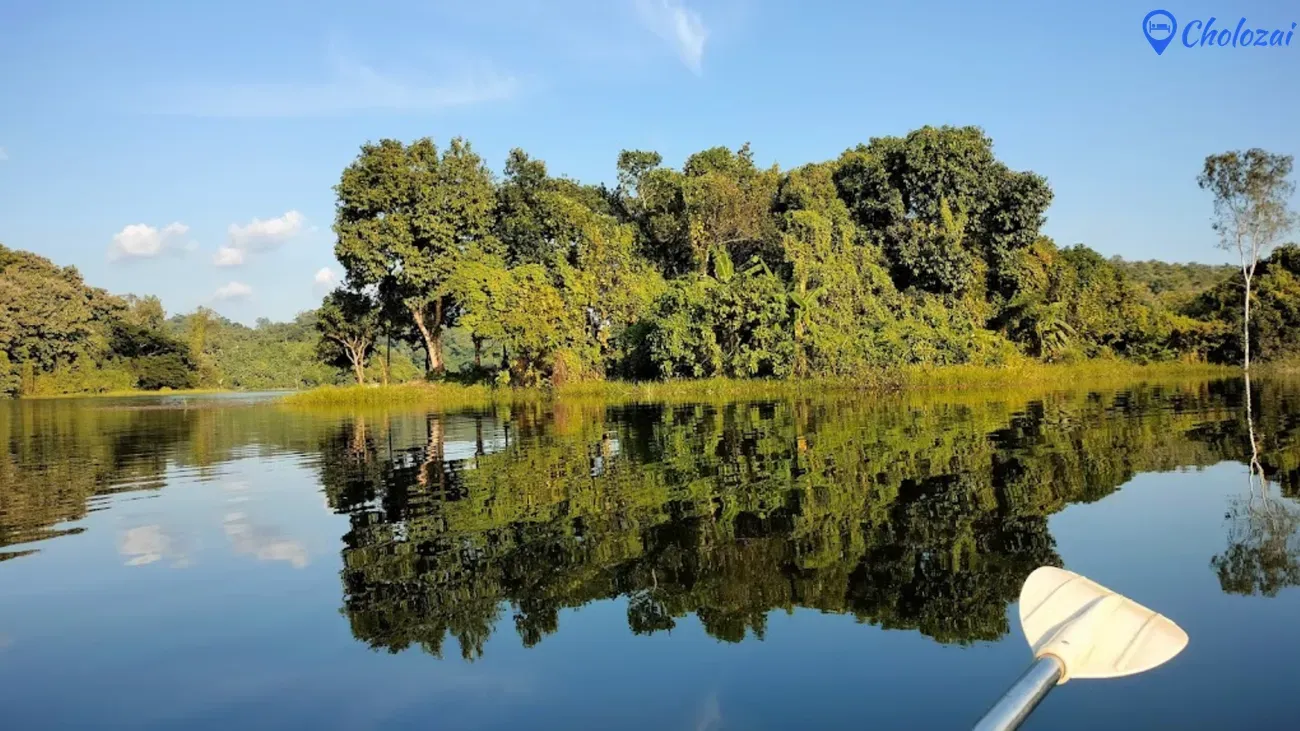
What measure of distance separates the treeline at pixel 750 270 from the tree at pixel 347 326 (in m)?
0.16

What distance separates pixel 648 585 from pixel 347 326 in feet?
145

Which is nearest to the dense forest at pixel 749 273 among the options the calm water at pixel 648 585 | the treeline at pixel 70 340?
the calm water at pixel 648 585

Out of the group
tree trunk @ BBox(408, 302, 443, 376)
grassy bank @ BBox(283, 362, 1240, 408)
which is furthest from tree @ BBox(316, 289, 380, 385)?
grassy bank @ BBox(283, 362, 1240, 408)

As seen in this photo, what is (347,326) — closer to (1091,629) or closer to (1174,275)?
(1091,629)

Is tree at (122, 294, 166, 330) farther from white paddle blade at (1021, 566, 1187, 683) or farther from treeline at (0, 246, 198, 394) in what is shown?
white paddle blade at (1021, 566, 1187, 683)

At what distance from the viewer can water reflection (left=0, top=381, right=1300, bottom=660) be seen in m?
6.53

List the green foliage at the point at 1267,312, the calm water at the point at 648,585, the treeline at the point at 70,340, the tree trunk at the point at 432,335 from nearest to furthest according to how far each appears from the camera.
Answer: the calm water at the point at 648,585 → the green foliage at the point at 1267,312 → the tree trunk at the point at 432,335 → the treeline at the point at 70,340

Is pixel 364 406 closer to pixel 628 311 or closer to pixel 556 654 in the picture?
pixel 628 311

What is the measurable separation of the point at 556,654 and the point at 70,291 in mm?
80703

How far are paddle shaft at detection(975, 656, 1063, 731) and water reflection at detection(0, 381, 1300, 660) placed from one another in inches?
70.4

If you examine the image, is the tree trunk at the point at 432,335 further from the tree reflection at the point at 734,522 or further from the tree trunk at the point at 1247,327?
the tree trunk at the point at 1247,327

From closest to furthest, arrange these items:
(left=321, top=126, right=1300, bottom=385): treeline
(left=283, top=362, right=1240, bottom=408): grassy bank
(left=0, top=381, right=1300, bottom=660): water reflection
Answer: (left=0, top=381, right=1300, bottom=660): water reflection
(left=283, top=362, right=1240, bottom=408): grassy bank
(left=321, top=126, right=1300, bottom=385): treeline

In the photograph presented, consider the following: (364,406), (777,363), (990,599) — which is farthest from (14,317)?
(990,599)

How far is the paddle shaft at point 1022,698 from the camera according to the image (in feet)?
10.7
